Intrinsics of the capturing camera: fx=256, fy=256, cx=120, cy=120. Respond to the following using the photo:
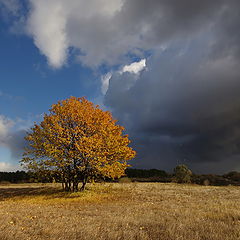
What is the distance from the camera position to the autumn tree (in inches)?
1190

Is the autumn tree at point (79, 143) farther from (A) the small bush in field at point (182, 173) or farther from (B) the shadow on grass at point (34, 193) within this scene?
(A) the small bush in field at point (182, 173)

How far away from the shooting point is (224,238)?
941 centimetres

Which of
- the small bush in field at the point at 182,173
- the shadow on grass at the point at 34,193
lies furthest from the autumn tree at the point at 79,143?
the small bush in field at the point at 182,173

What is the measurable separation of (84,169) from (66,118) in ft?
22.2

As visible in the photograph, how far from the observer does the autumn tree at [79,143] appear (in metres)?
30.2

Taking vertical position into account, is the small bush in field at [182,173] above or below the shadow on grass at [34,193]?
above

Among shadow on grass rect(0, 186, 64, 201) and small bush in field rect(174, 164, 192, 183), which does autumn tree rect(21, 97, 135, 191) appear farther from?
small bush in field rect(174, 164, 192, 183)

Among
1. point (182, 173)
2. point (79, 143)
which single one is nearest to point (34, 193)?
point (79, 143)

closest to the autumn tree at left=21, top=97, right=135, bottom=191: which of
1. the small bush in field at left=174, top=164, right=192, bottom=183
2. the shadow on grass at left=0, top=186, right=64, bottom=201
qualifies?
the shadow on grass at left=0, top=186, right=64, bottom=201

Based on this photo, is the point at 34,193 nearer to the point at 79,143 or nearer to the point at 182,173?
the point at 79,143

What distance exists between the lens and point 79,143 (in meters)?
30.5

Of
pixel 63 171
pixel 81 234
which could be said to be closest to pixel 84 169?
pixel 63 171

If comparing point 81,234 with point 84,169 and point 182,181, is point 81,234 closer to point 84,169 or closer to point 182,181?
point 84,169

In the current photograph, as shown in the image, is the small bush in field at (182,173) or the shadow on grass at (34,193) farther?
the small bush in field at (182,173)
